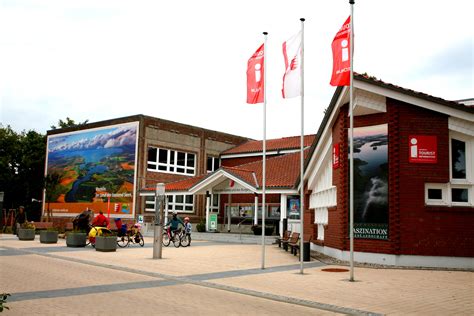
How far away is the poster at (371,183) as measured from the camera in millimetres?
15766

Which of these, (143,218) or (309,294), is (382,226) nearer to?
(309,294)

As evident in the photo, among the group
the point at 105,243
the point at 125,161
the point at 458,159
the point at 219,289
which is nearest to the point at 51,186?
the point at 125,161

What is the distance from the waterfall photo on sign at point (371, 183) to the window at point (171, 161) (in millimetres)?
27675

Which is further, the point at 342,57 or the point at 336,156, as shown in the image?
the point at 336,156

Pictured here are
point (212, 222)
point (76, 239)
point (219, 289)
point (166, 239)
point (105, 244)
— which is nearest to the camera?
point (219, 289)

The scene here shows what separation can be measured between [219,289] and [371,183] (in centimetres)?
729

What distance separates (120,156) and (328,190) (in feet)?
84.3

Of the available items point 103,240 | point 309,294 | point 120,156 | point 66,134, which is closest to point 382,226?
point 309,294

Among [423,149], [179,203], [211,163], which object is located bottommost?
[179,203]

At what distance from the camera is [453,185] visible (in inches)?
610

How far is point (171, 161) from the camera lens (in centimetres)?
4372

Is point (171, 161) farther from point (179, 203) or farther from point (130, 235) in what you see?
point (130, 235)

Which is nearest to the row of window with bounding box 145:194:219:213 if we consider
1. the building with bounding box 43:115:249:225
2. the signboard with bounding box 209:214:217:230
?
the building with bounding box 43:115:249:225

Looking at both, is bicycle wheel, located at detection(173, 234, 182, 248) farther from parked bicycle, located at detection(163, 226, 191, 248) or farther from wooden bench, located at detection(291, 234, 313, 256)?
wooden bench, located at detection(291, 234, 313, 256)
